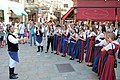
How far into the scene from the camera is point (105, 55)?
7.30m

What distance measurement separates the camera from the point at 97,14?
13.5 meters

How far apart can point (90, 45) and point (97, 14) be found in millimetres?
4213

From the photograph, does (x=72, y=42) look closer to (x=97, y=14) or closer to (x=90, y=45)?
(x=90, y=45)

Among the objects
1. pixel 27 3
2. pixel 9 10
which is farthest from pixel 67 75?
pixel 27 3

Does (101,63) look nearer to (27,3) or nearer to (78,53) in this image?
(78,53)

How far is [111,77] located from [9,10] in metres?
23.2

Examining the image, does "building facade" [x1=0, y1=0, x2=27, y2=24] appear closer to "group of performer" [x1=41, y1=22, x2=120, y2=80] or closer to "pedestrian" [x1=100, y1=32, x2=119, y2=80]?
"group of performer" [x1=41, y1=22, x2=120, y2=80]

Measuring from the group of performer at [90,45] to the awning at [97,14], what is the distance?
1.52 meters

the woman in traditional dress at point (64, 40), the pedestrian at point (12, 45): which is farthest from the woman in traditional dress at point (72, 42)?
the pedestrian at point (12, 45)

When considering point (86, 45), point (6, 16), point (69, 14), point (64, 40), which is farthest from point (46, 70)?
point (6, 16)

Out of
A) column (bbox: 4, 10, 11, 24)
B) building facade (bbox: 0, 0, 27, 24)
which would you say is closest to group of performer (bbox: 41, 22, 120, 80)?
building facade (bbox: 0, 0, 27, 24)

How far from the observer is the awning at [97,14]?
528 inches

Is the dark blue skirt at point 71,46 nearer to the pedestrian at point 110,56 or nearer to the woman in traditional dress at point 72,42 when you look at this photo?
the woman in traditional dress at point 72,42

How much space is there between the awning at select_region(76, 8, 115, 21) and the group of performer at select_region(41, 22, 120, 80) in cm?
152
